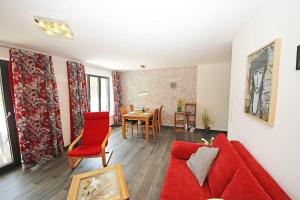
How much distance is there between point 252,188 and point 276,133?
454 millimetres

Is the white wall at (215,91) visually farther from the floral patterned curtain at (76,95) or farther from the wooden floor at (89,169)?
the floral patterned curtain at (76,95)

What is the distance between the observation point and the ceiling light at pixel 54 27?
145 centimetres

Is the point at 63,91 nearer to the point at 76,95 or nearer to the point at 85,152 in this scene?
the point at 76,95

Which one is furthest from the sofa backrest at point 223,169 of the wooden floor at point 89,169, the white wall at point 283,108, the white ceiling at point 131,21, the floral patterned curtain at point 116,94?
the floral patterned curtain at point 116,94

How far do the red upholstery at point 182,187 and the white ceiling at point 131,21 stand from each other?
1807 mm

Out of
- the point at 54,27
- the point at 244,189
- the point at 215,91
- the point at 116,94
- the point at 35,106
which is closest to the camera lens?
the point at 244,189

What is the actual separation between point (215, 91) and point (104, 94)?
3963mm

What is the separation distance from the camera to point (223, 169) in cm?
126

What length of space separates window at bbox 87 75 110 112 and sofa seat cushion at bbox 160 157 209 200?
137 inches

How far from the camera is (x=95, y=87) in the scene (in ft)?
14.6

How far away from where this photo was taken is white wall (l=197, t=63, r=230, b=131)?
13.2 feet

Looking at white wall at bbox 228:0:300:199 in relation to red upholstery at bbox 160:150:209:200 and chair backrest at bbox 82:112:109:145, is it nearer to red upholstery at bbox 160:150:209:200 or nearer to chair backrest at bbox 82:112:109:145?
red upholstery at bbox 160:150:209:200

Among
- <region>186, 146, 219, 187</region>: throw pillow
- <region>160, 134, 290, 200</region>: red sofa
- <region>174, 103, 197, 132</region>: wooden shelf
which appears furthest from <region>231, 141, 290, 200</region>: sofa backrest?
<region>174, 103, 197, 132</region>: wooden shelf

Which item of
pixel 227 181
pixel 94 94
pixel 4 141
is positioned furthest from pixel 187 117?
pixel 4 141
